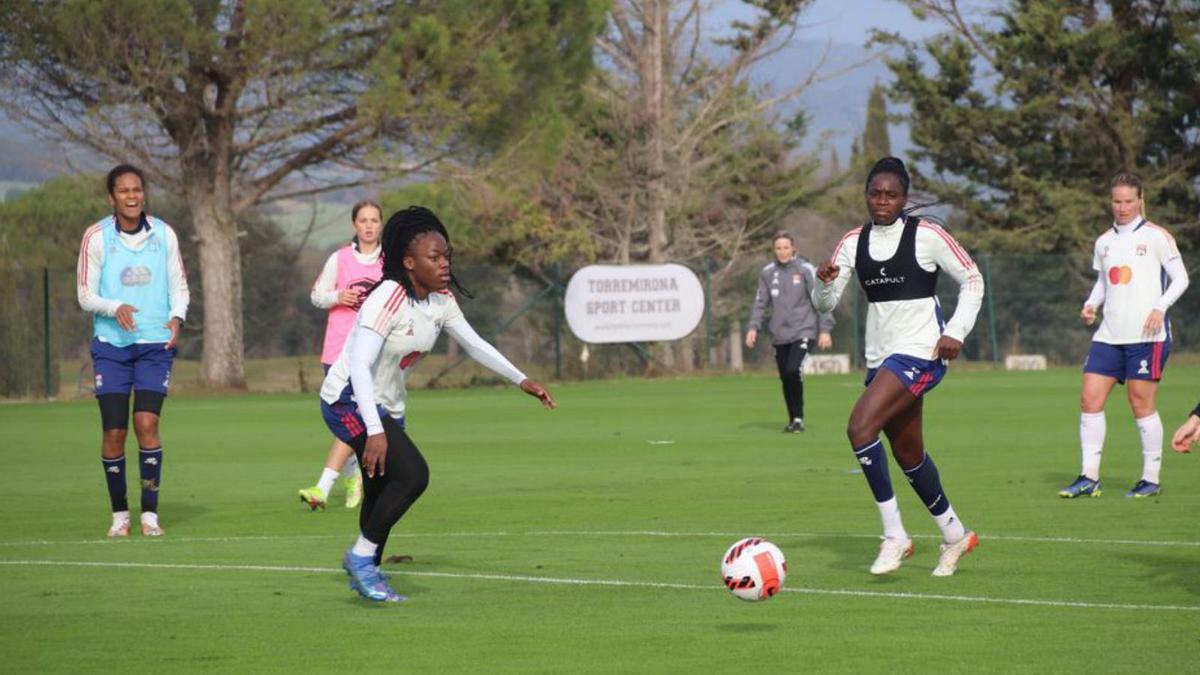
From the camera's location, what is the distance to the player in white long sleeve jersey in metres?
9.89

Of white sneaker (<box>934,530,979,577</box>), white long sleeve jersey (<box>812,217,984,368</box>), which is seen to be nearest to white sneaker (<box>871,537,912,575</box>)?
white sneaker (<box>934,530,979,577</box>)

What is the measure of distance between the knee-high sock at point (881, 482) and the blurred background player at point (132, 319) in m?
4.84

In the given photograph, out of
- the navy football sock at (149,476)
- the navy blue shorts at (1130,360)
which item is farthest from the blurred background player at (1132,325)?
the navy football sock at (149,476)

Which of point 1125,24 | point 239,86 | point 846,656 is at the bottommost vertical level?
point 846,656

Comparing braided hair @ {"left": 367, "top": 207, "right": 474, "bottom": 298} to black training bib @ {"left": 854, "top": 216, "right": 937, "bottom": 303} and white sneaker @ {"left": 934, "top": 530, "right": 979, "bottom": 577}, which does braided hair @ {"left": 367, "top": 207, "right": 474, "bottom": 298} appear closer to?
black training bib @ {"left": 854, "top": 216, "right": 937, "bottom": 303}

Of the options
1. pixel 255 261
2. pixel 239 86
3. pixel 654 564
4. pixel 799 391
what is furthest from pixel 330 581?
pixel 255 261

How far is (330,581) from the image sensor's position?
32.6ft

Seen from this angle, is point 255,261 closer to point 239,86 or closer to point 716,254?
point 716,254

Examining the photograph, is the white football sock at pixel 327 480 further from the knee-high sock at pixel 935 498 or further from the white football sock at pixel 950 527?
the white football sock at pixel 950 527

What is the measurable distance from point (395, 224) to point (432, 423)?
16468mm

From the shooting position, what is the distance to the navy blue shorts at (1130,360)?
1383cm

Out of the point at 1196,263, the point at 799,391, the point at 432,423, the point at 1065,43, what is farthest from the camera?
the point at 1065,43

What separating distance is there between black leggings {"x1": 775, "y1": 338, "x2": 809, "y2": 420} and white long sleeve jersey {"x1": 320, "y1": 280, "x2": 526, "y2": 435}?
469 inches

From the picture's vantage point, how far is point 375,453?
8.80 m
